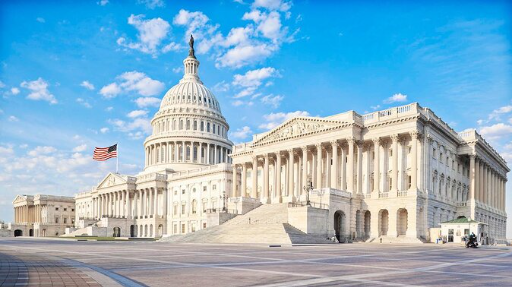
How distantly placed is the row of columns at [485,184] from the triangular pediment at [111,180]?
90.1 metres

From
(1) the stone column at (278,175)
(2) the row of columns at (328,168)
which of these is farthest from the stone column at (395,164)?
(1) the stone column at (278,175)

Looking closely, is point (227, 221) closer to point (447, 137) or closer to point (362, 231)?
point (362, 231)

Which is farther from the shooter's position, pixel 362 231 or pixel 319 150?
pixel 319 150

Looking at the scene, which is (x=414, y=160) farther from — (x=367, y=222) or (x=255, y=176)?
(x=255, y=176)

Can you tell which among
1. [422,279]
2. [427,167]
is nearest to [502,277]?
[422,279]

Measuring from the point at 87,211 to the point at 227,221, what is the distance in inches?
4158

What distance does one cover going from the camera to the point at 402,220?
70188 mm

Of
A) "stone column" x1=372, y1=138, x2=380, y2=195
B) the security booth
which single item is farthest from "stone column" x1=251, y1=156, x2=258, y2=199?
the security booth

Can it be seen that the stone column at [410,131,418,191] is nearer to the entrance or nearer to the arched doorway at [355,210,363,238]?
the entrance

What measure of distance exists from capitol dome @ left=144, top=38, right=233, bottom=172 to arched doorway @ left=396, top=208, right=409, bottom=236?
3143 inches

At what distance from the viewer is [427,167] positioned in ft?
226


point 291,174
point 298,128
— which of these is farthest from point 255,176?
point 298,128

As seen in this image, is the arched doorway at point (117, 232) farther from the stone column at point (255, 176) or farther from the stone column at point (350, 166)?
the stone column at point (350, 166)

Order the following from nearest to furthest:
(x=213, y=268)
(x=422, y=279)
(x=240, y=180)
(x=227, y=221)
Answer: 1. (x=422, y=279)
2. (x=213, y=268)
3. (x=227, y=221)
4. (x=240, y=180)
